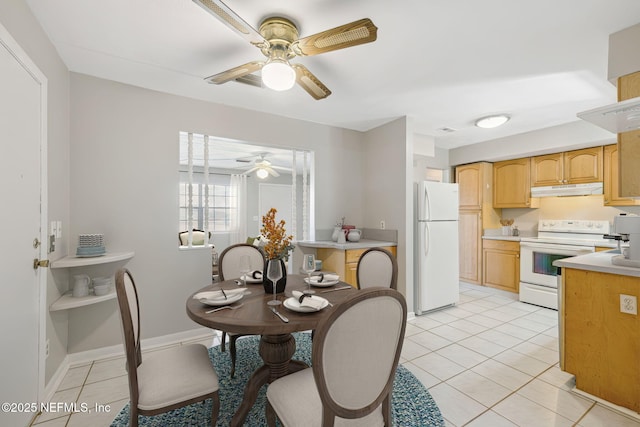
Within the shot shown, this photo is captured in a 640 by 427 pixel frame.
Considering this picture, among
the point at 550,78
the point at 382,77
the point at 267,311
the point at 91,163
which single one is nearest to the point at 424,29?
the point at 382,77

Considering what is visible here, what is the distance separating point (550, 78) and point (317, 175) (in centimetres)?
255

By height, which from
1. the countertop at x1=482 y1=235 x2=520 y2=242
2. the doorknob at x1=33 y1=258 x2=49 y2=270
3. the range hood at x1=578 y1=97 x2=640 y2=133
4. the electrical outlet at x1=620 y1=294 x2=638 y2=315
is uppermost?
the range hood at x1=578 y1=97 x2=640 y2=133

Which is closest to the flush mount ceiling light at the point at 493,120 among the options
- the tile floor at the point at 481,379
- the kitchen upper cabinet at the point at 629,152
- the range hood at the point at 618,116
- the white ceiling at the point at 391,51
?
the white ceiling at the point at 391,51

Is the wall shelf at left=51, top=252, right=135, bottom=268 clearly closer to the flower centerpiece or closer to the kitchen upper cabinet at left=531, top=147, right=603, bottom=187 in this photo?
the flower centerpiece

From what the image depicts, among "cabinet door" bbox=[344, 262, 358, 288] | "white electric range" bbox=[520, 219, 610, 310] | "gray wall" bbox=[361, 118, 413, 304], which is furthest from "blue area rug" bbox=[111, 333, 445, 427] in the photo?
"white electric range" bbox=[520, 219, 610, 310]

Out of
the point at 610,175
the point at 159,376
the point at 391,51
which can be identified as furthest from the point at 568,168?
the point at 159,376

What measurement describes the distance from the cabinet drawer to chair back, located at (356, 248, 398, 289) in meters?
3.09

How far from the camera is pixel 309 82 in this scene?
2094 millimetres

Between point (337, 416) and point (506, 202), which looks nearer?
point (337, 416)

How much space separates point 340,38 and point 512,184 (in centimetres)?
438

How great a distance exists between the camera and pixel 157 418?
5.79 ft

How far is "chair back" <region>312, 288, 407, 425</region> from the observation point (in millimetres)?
993

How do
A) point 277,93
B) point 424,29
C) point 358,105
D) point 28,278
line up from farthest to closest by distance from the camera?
1. point 358,105
2. point 277,93
3. point 424,29
4. point 28,278

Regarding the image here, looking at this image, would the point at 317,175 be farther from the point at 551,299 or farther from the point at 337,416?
the point at 551,299
